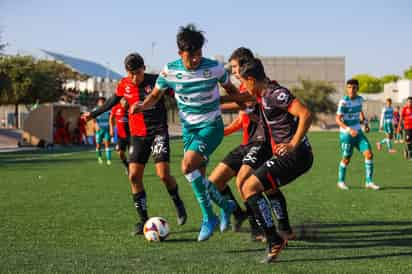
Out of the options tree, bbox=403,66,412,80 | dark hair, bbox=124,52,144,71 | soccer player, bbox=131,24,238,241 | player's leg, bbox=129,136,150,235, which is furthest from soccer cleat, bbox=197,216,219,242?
tree, bbox=403,66,412,80

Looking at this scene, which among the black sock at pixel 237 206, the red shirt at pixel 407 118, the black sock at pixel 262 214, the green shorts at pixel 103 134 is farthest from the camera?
the red shirt at pixel 407 118

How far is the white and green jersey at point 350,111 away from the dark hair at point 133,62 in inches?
232

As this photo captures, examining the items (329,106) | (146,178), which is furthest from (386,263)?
(329,106)

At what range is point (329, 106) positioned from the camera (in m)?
93.0

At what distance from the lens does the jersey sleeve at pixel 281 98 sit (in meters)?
6.32

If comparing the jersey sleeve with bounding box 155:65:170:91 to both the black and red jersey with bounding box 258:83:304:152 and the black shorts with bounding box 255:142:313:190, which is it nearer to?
the black and red jersey with bounding box 258:83:304:152

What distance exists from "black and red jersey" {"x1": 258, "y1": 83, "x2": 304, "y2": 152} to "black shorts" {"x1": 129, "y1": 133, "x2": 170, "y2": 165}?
1.85 m

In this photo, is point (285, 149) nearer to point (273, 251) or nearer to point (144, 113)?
point (273, 251)

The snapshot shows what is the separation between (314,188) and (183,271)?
7.85 metres

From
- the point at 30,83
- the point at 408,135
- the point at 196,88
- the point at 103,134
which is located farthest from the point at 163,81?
the point at 30,83

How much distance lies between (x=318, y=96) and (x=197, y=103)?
286 feet

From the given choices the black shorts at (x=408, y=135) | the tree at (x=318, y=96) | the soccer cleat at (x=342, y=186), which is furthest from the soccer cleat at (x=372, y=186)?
the tree at (x=318, y=96)

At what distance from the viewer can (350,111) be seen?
13.1 m

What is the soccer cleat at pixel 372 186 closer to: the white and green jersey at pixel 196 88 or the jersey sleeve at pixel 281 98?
the white and green jersey at pixel 196 88
